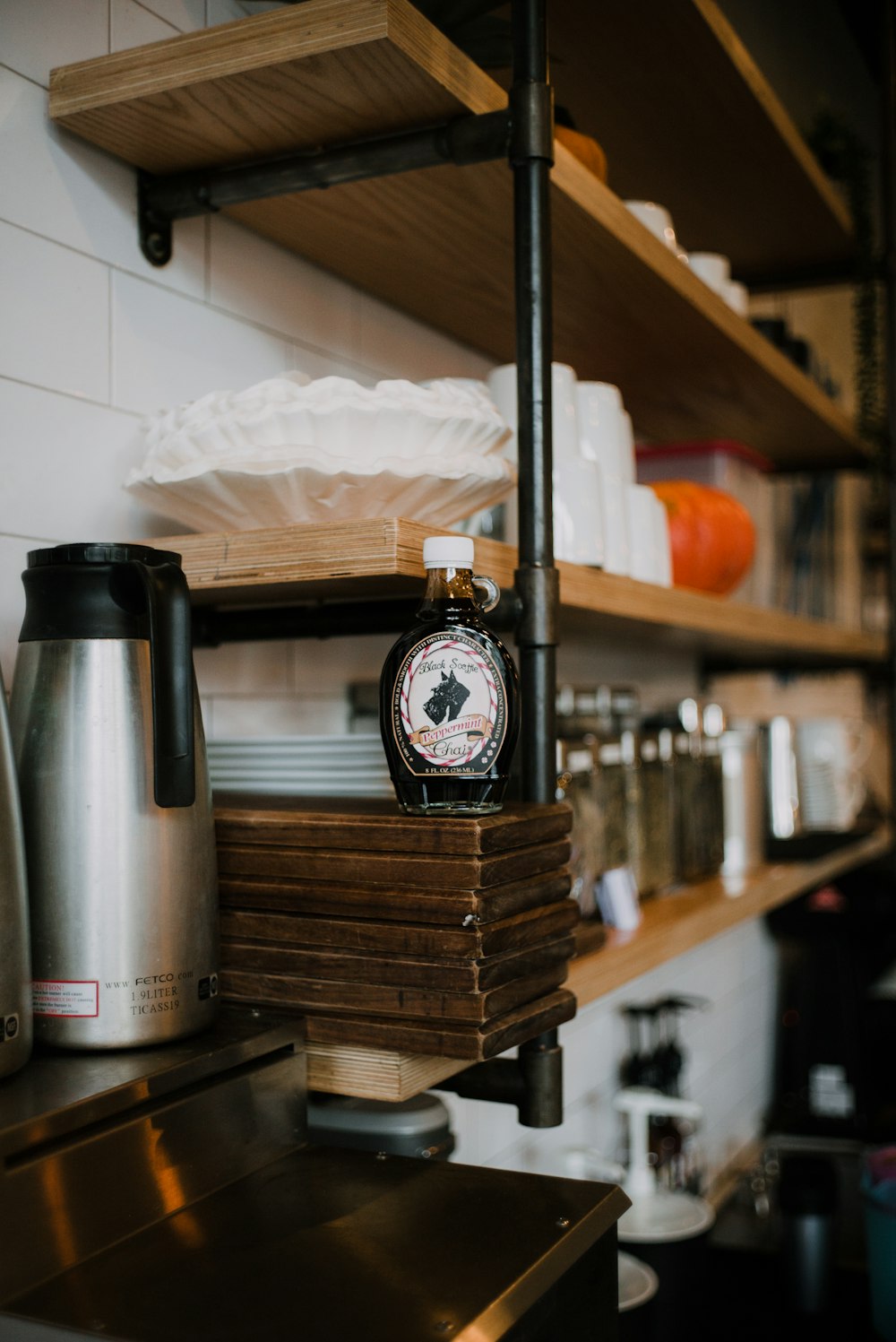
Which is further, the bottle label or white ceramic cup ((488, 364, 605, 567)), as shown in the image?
white ceramic cup ((488, 364, 605, 567))

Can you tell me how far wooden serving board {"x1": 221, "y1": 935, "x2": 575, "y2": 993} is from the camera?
81 cm

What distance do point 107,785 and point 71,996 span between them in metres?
0.12

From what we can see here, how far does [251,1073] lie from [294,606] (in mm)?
485

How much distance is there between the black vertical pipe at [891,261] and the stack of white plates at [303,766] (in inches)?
69.2

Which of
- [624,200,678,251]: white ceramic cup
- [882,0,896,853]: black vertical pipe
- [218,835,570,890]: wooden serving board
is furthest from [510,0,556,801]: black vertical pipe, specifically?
[882,0,896,853]: black vertical pipe

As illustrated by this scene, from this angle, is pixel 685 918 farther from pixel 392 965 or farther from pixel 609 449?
pixel 392 965

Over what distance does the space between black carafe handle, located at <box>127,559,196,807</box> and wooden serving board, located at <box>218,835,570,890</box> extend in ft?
0.47

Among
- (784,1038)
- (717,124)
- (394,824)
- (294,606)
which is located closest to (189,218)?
(294,606)

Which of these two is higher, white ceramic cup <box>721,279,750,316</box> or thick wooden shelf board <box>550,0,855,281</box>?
thick wooden shelf board <box>550,0,855,281</box>

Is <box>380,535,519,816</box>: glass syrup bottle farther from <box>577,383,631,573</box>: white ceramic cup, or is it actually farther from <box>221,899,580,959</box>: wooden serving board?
<box>577,383,631,573</box>: white ceramic cup

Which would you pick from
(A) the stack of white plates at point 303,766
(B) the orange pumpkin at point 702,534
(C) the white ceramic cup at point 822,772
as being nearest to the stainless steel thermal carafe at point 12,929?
(A) the stack of white plates at point 303,766

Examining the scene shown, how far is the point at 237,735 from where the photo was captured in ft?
3.92

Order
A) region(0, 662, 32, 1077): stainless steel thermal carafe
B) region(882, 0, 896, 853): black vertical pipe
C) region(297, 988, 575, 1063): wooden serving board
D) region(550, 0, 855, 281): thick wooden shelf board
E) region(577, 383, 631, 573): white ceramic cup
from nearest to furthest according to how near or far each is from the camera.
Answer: region(0, 662, 32, 1077): stainless steel thermal carafe, region(297, 988, 575, 1063): wooden serving board, region(577, 383, 631, 573): white ceramic cup, region(550, 0, 855, 281): thick wooden shelf board, region(882, 0, 896, 853): black vertical pipe

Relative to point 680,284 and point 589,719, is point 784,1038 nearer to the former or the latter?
point 589,719
